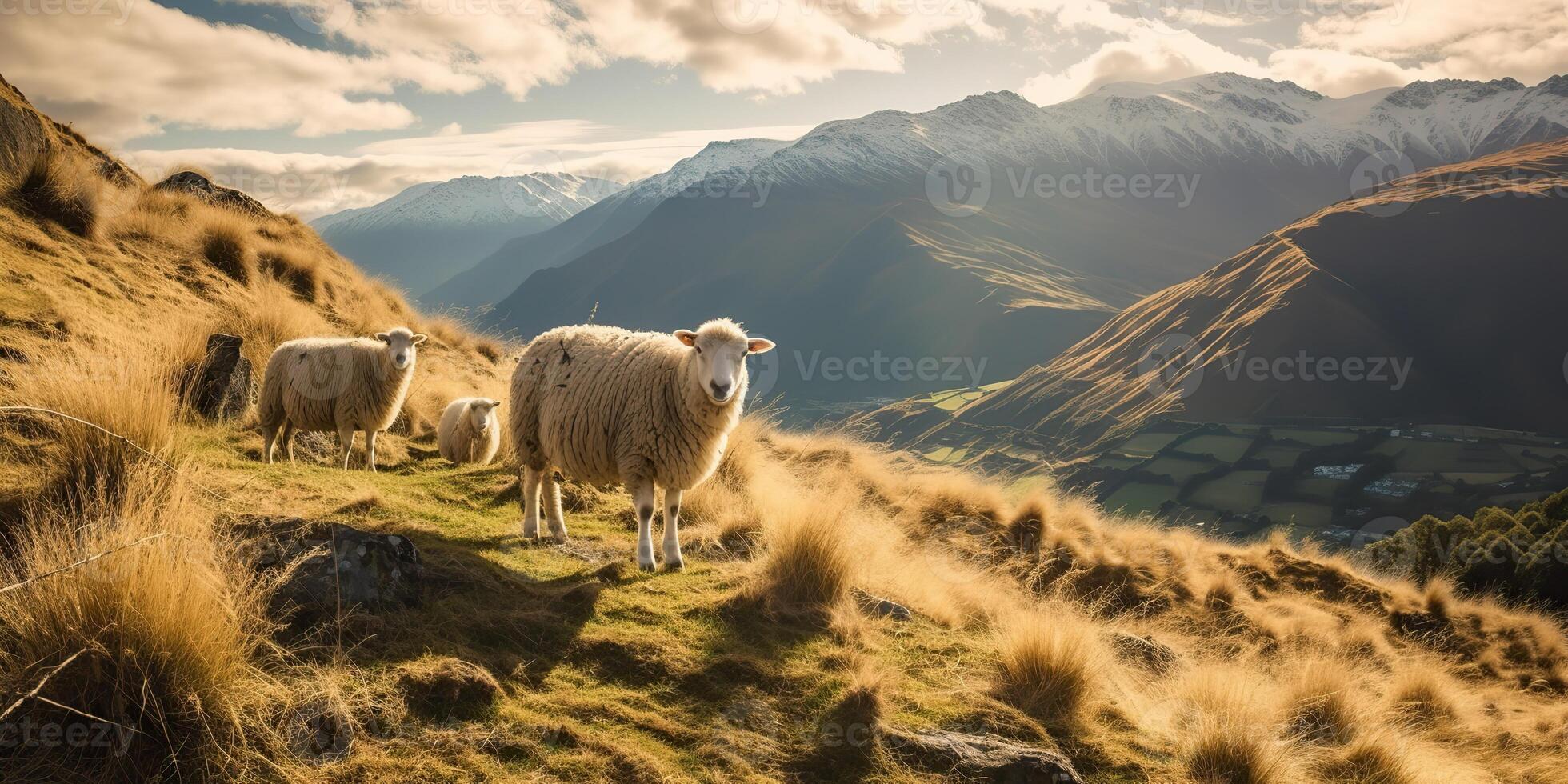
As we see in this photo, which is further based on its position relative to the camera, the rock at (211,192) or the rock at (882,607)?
the rock at (211,192)

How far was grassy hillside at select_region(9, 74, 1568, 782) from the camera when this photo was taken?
11.6 feet

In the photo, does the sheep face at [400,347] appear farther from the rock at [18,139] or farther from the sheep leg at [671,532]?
the rock at [18,139]

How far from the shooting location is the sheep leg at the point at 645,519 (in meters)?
7.20

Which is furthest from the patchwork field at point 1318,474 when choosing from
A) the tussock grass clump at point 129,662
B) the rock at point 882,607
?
the tussock grass clump at point 129,662

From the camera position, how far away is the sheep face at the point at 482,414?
1200 cm

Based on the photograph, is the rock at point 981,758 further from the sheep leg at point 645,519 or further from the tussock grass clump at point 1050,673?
the sheep leg at point 645,519

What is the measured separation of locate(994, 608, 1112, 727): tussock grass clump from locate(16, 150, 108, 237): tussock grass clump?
1671cm

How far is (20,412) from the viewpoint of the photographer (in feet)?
20.4

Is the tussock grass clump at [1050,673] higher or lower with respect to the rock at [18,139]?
lower

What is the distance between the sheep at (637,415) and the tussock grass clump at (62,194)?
11159mm

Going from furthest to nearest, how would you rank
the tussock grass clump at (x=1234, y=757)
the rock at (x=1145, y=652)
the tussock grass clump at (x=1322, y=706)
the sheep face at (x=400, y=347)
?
the sheep face at (x=400, y=347) → the rock at (x=1145, y=652) → the tussock grass clump at (x=1322, y=706) → the tussock grass clump at (x=1234, y=757)

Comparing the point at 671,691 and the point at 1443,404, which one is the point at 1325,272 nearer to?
the point at 1443,404

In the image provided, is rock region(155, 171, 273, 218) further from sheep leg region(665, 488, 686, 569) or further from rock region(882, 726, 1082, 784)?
rock region(882, 726, 1082, 784)

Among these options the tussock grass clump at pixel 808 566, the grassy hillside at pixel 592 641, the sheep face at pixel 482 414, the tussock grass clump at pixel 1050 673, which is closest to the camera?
the grassy hillside at pixel 592 641
